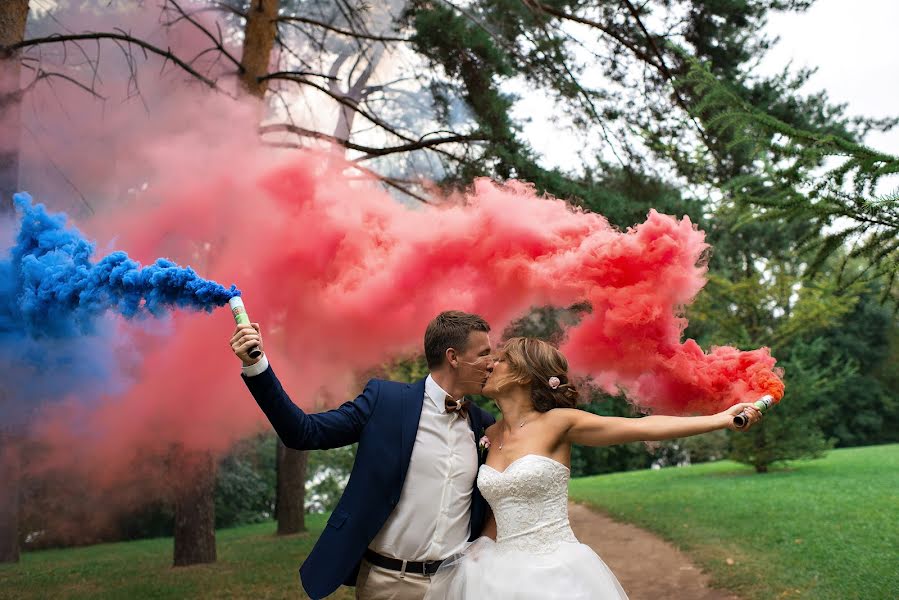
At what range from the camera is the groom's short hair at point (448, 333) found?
3879mm

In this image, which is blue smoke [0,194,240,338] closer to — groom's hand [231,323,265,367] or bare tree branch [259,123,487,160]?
groom's hand [231,323,265,367]

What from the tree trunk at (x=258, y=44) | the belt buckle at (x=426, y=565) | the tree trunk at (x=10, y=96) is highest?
the tree trunk at (x=258, y=44)

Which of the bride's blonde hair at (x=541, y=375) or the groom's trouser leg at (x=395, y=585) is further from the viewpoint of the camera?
the bride's blonde hair at (x=541, y=375)

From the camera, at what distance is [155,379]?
22.4ft

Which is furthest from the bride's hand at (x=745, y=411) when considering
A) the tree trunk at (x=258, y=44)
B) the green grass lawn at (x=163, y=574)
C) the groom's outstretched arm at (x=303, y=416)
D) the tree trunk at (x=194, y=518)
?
the tree trunk at (x=194, y=518)

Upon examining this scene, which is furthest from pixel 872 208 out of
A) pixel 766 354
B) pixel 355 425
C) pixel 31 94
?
pixel 31 94

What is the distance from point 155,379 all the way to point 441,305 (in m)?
2.86

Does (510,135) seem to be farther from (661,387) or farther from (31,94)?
(661,387)

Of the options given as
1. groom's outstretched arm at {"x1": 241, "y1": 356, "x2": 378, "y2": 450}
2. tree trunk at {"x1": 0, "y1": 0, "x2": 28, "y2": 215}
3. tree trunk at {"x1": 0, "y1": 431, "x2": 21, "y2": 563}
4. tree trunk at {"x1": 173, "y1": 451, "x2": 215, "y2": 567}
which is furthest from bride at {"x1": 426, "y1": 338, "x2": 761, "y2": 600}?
tree trunk at {"x1": 173, "y1": 451, "x2": 215, "y2": 567}

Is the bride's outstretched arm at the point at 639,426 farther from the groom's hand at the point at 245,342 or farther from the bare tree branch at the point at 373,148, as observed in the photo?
the bare tree branch at the point at 373,148

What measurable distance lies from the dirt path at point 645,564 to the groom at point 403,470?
16.7ft

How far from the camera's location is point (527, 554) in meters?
3.53

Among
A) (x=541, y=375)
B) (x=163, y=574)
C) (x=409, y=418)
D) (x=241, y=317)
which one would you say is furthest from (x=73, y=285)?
(x=163, y=574)

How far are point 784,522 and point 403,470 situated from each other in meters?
8.70
